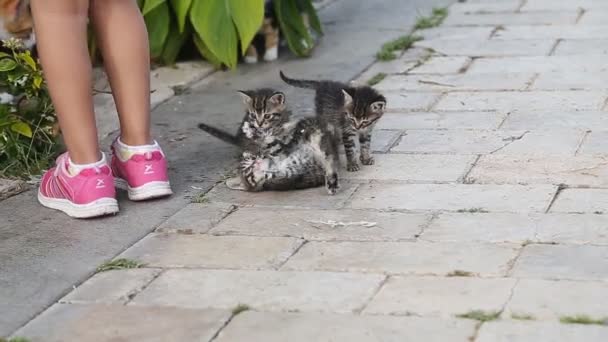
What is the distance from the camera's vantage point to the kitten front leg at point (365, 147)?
4250 millimetres

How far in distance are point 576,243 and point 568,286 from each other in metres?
0.35

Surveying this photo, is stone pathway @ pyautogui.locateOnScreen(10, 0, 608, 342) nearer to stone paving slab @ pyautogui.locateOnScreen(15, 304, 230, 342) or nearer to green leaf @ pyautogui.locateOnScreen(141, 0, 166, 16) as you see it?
stone paving slab @ pyautogui.locateOnScreen(15, 304, 230, 342)

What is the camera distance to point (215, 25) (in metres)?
5.33

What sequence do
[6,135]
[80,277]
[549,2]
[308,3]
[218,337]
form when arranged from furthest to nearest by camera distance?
[549,2]
[308,3]
[6,135]
[80,277]
[218,337]

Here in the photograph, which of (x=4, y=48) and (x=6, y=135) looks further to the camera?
(x=4, y=48)

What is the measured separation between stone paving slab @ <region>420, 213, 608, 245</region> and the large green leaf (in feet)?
7.78

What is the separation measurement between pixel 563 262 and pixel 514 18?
3.62 meters

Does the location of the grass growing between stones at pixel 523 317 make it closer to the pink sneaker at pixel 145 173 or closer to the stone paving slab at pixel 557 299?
the stone paving slab at pixel 557 299

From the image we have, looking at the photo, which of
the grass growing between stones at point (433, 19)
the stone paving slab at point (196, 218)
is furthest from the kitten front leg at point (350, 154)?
the grass growing between stones at point (433, 19)

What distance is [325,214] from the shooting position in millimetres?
3785

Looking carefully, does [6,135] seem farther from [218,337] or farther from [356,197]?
[218,337]

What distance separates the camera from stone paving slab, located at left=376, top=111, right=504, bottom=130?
4.74 metres

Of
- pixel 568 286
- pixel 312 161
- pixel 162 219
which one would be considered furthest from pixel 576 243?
pixel 162 219

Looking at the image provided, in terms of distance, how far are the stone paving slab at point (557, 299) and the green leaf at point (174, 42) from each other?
300 centimetres
